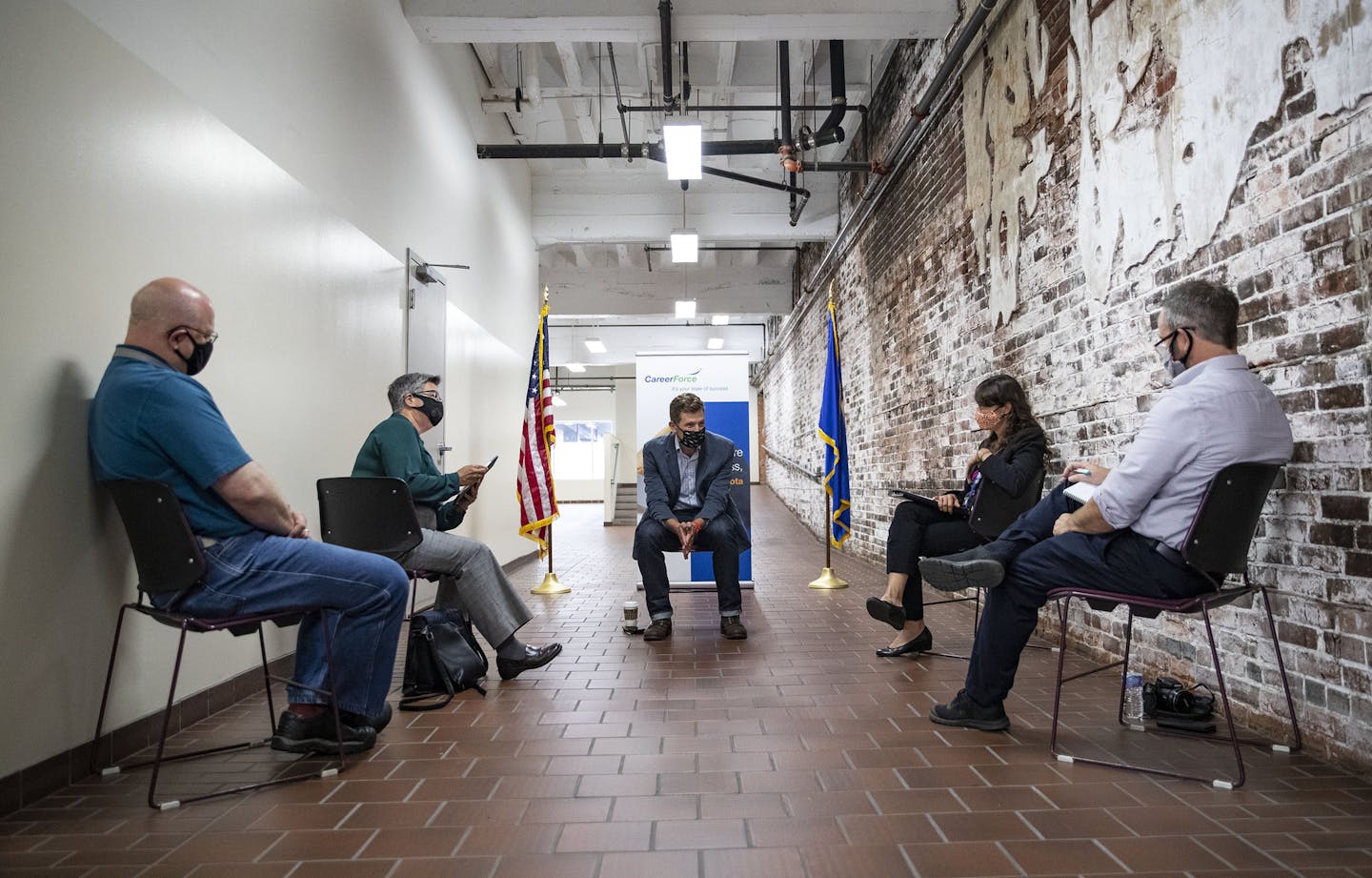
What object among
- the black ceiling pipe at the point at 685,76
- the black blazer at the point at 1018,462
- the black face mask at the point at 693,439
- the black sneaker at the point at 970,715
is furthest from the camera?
the black ceiling pipe at the point at 685,76

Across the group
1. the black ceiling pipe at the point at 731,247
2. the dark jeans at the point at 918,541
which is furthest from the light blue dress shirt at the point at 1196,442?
the black ceiling pipe at the point at 731,247

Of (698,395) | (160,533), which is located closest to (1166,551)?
(160,533)

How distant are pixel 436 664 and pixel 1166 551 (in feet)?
8.28

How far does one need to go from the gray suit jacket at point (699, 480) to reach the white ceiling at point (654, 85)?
2.61 metres

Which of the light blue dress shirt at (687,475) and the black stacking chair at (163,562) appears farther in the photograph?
the light blue dress shirt at (687,475)

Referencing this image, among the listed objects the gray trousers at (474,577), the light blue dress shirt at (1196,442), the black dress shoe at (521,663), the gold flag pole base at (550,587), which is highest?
the light blue dress shirt at (1196,442)

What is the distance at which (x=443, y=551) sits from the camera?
328cm

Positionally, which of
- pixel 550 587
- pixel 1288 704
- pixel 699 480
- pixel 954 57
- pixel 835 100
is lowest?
pixel 550 587

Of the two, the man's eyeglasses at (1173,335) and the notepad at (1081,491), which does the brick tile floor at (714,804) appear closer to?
the notepad at (1081,491)

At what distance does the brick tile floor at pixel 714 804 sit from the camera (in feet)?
5.75

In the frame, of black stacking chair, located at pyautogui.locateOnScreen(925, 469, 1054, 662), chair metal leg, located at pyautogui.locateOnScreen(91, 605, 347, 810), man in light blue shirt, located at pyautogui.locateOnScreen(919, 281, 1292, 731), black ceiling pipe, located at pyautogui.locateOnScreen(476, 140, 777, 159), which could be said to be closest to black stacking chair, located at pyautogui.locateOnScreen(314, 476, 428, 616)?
chair metal leg, located at pyautogui.locateOnScreen(91, 605, 347, 810)

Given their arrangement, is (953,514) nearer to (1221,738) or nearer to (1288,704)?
(1221,738)

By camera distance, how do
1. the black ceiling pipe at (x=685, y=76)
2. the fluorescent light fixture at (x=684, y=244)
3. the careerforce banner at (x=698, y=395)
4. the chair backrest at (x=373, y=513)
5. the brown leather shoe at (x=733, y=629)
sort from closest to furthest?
the chair backrest at (x=373, y=513) < the brown leather shoe at (x=733, y=629) < the black ceiling pipe at (x=685, y=76) < the careerforce banner at (x=698, y=395) < the fluorescent light fixture at (x=684, y=244)

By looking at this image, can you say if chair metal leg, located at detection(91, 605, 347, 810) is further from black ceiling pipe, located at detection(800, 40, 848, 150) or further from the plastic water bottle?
black ceiling pipe, located at detection(800, 40, 848, 150)
